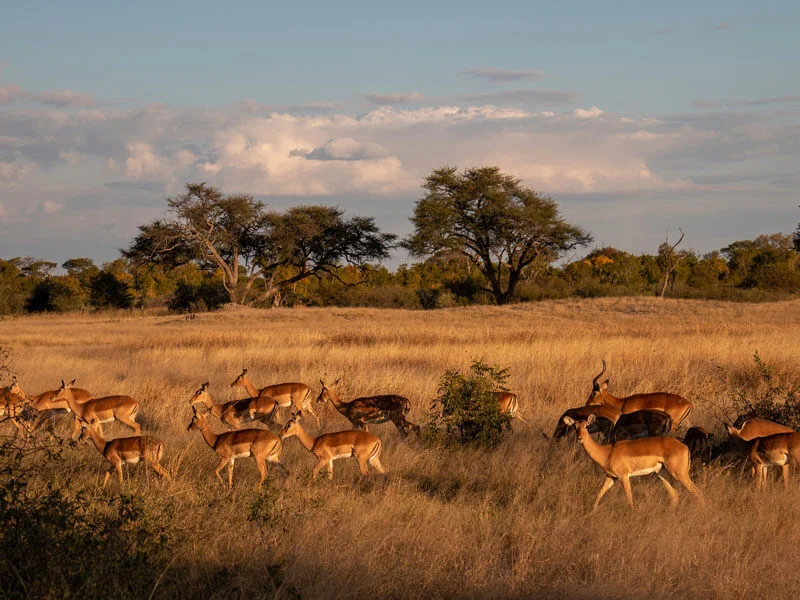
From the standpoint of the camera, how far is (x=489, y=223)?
53500 millimetres

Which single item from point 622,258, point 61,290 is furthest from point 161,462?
point 622,258

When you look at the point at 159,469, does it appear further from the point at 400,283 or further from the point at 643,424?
the point at 400,283

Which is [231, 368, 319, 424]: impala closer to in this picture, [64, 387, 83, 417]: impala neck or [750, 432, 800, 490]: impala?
[64, 387, 83, 417]: impala neck

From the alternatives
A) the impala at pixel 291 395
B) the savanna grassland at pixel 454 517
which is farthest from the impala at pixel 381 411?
the impala at pixel 291 395

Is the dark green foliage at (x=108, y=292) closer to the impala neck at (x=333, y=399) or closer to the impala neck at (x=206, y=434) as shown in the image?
the impala neck at (x=333, y=399)

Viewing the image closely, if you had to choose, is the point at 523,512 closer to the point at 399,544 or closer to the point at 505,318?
the point at 399,544

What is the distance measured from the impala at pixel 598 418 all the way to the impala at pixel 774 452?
2.20 m

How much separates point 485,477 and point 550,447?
1.50m

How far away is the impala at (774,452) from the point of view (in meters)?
7.53

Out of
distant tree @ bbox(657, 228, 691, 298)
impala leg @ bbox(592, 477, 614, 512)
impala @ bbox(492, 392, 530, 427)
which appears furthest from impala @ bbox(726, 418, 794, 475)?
distant tree @ bbox(657, 228, 691, 298)

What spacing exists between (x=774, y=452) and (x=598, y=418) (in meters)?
2.63

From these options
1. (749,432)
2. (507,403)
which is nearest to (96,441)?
(507,403)

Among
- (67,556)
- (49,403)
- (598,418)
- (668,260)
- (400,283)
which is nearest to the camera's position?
(67,556)

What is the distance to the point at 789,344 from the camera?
20016mm
